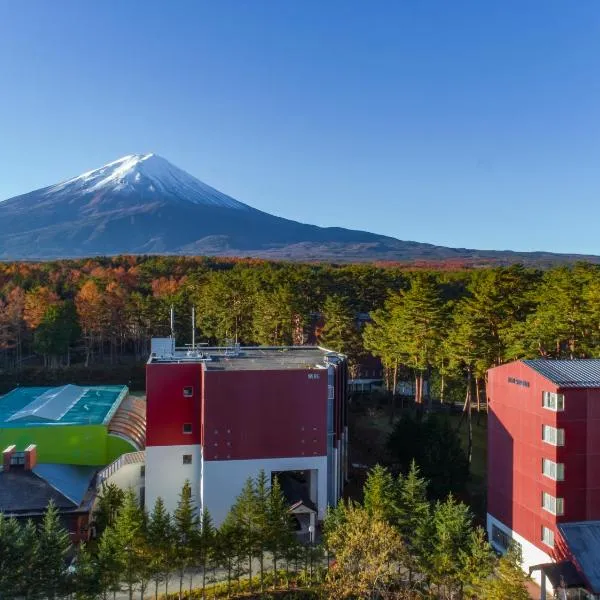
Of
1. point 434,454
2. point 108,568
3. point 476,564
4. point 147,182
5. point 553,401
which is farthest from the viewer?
point 147,182

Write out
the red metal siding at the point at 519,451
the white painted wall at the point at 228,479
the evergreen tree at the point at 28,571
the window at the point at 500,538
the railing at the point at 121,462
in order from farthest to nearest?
the railing at the point at 121,462 → the white painted wall at the point at 228,479 → the window at the point at 500,538 → the red metal siding at the point at 519,451 → the evergreen tree at the point at 28,571

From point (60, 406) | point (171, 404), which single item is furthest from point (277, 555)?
point (60, 406)

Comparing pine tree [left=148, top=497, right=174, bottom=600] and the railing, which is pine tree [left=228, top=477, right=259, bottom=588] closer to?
pine tree [left=148, top=497, right=174, bottom=600]

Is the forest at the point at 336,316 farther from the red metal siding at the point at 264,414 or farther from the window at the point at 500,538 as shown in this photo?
the red metal siding at the point at 264,414

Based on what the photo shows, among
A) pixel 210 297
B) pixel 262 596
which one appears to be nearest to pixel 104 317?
pixel 210 297

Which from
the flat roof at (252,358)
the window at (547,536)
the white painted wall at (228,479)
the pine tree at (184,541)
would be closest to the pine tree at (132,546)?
the pine tree at (184,541)

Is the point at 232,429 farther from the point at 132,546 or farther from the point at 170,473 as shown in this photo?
the point at 132,546

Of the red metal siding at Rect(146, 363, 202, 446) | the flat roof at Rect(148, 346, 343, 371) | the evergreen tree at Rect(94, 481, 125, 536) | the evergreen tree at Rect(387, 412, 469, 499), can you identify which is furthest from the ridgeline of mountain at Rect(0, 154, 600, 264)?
the evergreen tree at Rect(94, 481, 125, 536)
